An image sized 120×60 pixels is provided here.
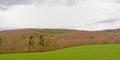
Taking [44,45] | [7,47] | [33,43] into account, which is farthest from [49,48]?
[7,47]

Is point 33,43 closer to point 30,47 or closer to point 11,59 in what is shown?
point 30,47

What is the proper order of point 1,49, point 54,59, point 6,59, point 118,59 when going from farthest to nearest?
point 1,49, point 6,59, point 54,59, point 118,59

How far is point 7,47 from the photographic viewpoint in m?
111

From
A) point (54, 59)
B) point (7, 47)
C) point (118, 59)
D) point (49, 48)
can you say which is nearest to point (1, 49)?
point (7, 47)

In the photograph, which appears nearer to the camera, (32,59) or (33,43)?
(32,59)

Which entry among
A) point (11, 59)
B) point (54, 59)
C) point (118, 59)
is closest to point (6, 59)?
point (11, 59)

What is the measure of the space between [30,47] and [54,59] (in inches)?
2724

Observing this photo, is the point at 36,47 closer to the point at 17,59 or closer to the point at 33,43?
the point at 33,43

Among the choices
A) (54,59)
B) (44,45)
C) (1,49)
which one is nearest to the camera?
(54,59)

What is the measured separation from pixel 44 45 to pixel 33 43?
9.10 meters

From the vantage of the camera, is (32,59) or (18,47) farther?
(18,47)

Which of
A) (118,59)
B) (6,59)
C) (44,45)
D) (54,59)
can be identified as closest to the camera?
(118,59)

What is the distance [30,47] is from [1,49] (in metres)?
15.2

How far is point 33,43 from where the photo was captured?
117062 mm
